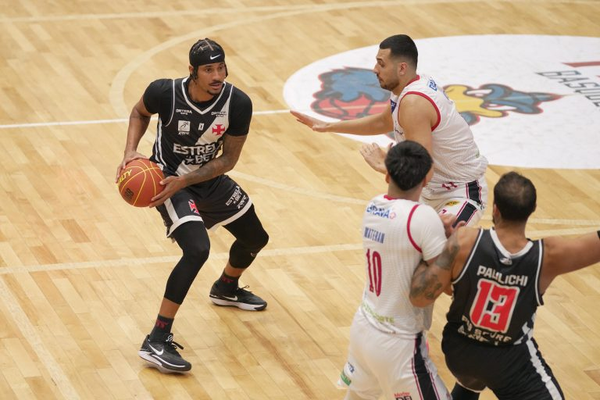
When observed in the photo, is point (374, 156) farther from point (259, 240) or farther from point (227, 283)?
point (227, 283)

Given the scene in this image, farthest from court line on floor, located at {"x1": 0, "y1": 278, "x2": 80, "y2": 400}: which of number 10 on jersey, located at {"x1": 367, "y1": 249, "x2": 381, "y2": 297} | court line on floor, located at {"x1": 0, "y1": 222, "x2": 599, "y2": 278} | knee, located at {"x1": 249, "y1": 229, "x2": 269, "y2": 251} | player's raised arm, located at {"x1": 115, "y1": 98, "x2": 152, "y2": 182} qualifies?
number 10 on jersey, located at {"x1": 367, "y1": 249, "x2": 381, "y2": 297}

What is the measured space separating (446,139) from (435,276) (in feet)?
5.88

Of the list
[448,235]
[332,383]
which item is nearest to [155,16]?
[332,383]

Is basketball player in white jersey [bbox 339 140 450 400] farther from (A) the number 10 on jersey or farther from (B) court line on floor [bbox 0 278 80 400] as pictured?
(B) court line on floor [bbox 0 278 80 400]

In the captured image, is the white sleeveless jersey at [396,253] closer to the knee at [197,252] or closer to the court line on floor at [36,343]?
the knee at [197,252]

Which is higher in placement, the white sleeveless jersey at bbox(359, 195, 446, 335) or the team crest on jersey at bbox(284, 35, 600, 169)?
the white sleeveless jersey at bbox(359, 195, 446, 335)

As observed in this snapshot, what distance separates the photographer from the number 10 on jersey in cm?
594

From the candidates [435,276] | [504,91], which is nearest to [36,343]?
[435,276]

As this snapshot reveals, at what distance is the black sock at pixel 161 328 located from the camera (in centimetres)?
770

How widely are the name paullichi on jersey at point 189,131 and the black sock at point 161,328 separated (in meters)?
0.97

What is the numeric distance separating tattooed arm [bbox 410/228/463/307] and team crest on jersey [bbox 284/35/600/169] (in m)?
5.55

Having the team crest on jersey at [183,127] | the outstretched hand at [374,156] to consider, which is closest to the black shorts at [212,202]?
the team crest on jersey at [183,127]

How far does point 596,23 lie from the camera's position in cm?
1539

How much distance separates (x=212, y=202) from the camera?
8.03 meters
